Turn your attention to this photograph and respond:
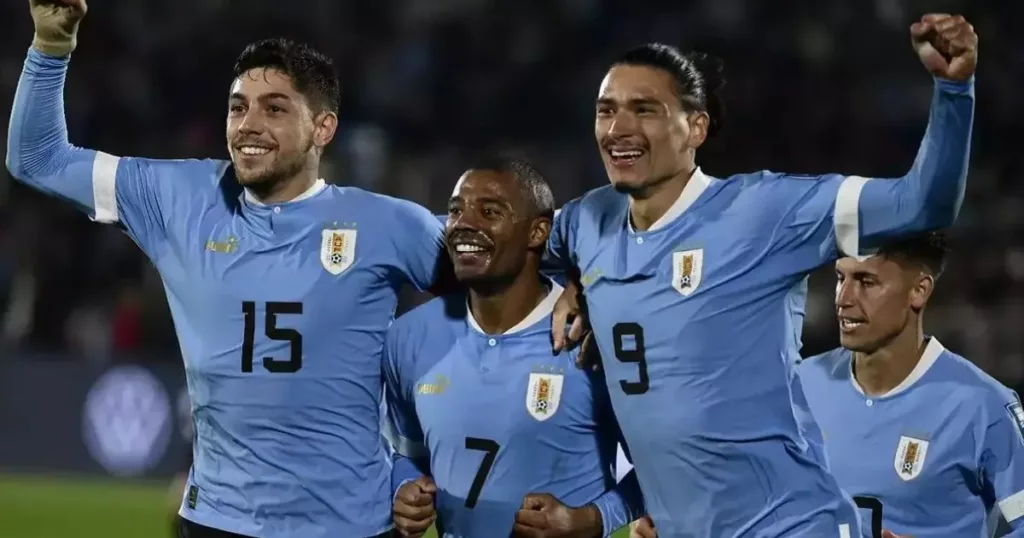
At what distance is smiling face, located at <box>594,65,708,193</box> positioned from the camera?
463 centimetres

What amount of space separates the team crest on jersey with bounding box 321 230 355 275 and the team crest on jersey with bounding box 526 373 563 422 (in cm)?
71

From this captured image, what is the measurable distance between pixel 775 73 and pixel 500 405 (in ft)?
32.2

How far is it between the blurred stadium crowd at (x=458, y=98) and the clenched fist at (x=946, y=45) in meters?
8.29

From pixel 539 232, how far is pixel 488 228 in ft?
0.77

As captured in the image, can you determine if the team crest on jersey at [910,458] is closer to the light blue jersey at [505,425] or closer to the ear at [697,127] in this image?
the light blue jersey at [505,425]

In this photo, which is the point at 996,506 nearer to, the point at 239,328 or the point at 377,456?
the point at 377,456

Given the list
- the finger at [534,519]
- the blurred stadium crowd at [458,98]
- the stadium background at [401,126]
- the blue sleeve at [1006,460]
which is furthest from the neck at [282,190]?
the blurred stadium crowd at [458,98]

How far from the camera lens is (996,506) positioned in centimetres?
539

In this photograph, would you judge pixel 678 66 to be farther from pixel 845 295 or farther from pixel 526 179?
pixel 845 295

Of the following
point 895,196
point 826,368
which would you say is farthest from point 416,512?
point 895,196

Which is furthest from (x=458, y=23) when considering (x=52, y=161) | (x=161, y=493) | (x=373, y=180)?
(x=52, y=161)

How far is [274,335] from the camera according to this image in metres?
4.98

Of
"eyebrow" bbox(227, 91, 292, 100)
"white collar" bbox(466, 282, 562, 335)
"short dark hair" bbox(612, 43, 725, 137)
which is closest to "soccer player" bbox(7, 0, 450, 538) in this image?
"eyebrow" bbox(227, 91, 292, 100)

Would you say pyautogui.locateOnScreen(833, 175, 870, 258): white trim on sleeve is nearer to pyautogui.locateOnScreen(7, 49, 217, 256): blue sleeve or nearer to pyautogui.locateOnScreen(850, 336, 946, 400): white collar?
pyautogui.locateOnScreen(850, 336, 946, 400): white collar
